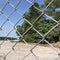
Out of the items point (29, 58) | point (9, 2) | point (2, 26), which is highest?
point (9, 2)

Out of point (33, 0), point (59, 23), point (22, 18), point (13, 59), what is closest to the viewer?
point (59, 23)

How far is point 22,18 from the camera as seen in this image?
115cm

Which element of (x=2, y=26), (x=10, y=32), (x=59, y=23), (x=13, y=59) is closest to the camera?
(x=59, y=23)

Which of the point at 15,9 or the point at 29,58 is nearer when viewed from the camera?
the point at 15,9

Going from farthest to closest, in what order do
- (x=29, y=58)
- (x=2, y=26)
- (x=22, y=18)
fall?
1. (x=29, y=58)
2. (x=2, y=26)
3. (x=22, y=18)

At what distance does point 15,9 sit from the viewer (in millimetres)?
1188

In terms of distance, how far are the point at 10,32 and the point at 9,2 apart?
15 cm

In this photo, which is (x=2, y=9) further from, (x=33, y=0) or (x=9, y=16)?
(x=33, y=0)

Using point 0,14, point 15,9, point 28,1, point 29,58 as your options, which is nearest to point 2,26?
point 0,14

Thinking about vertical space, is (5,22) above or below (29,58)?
above

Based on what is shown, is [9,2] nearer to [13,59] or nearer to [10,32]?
[10,32]

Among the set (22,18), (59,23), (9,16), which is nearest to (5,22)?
(9,16)

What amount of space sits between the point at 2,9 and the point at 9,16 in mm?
119

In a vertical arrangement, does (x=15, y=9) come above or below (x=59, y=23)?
below
